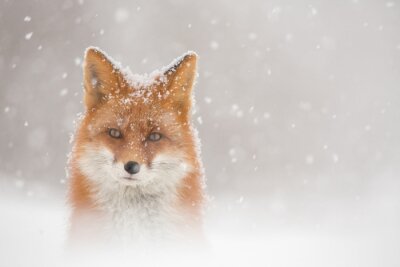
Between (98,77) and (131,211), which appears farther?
(98,77)

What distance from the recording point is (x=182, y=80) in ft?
16.7

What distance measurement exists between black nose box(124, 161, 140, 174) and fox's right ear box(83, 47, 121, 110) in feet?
3.02

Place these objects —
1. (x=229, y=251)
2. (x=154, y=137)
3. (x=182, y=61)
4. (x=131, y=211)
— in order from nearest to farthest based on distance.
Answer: (x=131, y=211)
(x=154, y=137)
(x=182, y=61)
(x=229, y=251)

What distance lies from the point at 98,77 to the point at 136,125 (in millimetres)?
704

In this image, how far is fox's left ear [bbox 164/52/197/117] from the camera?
16.5 feet

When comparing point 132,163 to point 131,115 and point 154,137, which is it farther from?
point 131,115

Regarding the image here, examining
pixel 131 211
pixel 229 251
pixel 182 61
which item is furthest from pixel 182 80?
pixel 229 251

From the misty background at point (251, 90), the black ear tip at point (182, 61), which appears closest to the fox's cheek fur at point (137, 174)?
the black ear tip at point (182, 61)

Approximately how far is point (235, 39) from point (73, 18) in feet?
27.7

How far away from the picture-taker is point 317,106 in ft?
85.0

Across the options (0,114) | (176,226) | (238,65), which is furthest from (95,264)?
(238,65)

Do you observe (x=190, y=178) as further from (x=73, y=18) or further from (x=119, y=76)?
(x=73, y=18)

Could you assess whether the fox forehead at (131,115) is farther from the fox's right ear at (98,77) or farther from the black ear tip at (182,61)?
the black ear tip at (182,61)

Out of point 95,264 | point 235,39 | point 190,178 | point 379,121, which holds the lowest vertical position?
point 95,264
